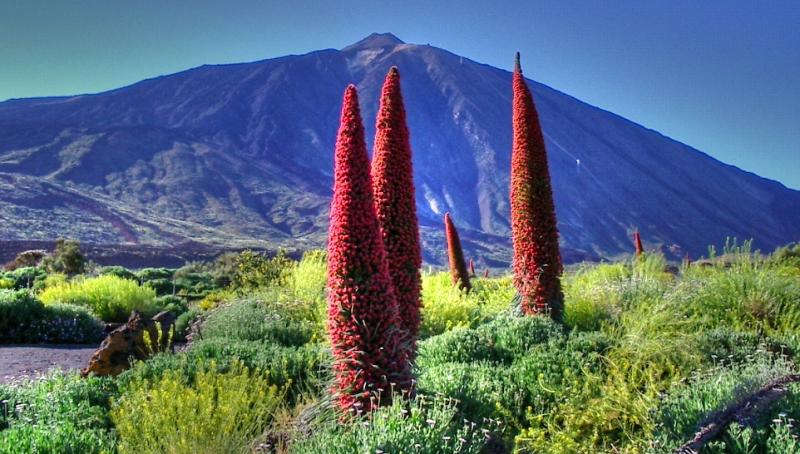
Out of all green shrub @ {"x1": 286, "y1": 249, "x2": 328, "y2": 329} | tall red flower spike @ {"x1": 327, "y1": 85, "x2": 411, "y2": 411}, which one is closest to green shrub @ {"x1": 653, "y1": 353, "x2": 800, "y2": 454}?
tall red flower spike @ {"x1": 327, "y1": 85, "x2": 411, "y2": 411}

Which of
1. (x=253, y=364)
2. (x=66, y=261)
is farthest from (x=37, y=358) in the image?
(x=66, y=261)

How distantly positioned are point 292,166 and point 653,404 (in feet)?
501

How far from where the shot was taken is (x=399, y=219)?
19.2 feet

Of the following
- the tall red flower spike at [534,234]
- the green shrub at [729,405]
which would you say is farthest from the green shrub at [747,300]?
the green shrub at [729,405]

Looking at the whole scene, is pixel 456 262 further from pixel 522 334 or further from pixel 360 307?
pixel 360 307

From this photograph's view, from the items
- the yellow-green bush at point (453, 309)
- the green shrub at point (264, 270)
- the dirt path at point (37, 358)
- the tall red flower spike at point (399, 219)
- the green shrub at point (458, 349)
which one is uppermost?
the tall red flower spike at point (399, 219)

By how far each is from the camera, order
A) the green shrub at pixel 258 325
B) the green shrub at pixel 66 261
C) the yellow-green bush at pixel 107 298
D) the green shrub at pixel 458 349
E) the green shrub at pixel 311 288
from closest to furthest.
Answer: the green shrub at pixel 458 349, the green shrub at pixel 258 325, the green shrub at pixel 311 288, the yellow-green bush at pixel 107 298, the green shrub at pixel 66 261

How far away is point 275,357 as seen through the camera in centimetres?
648

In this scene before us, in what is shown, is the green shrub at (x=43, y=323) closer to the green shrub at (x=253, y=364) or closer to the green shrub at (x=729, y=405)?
the green shrub at (x=253, y=364)

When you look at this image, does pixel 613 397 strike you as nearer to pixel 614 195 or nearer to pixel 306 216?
pixel 306 216

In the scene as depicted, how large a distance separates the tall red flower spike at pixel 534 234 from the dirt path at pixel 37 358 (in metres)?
5.38

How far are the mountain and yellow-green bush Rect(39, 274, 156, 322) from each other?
58.3m

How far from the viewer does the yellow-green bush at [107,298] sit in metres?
14.4

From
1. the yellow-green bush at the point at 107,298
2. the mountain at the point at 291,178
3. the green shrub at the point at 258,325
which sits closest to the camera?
the green shrub at the point at 258,325
